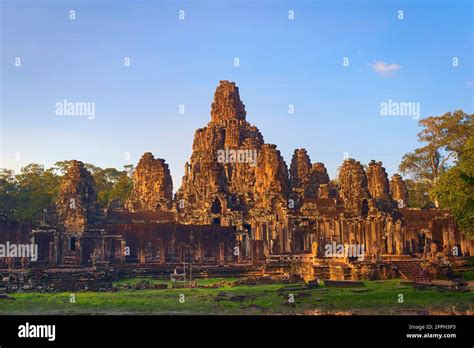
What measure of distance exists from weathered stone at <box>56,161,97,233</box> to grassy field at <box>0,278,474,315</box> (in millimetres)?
8955

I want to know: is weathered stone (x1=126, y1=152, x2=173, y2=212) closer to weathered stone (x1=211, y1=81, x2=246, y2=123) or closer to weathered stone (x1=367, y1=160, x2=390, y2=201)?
weathered stone (x1=211, y1=81, x2=246, y2=123)

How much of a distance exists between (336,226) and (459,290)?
18.3 m

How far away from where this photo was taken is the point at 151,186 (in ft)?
207

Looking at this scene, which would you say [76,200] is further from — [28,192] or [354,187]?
[28,192]

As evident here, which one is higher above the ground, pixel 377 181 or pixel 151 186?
pixel 151 186

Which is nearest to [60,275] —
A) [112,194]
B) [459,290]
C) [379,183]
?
[459,290]

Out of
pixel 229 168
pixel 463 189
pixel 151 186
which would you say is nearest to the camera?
pixel 463 189

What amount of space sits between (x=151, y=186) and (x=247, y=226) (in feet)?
53.3

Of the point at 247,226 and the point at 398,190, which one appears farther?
the point at 398,190

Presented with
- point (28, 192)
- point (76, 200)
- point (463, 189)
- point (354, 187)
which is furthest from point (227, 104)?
point (463, 189)

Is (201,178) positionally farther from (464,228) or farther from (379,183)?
(464,228)

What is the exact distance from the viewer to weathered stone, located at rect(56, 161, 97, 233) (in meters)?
37.3

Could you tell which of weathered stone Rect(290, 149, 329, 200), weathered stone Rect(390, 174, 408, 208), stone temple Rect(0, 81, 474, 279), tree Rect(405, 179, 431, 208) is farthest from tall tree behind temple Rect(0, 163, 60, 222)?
tree Rect(405, 179, 431, 208)
